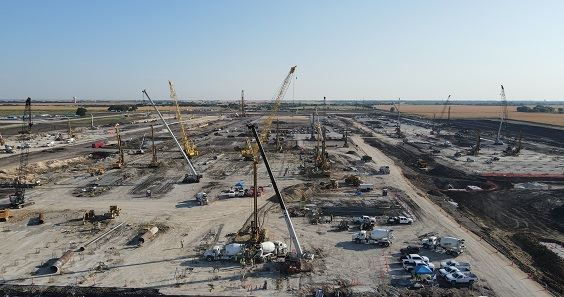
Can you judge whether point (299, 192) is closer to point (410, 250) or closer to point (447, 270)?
point (410, 250)

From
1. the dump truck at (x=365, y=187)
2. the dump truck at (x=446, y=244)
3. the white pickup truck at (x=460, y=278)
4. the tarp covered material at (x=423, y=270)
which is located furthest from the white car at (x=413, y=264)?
the dump truck at (x=365, y=187)

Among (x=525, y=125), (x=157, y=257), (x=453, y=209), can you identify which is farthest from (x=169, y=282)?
(x=525, y=125)

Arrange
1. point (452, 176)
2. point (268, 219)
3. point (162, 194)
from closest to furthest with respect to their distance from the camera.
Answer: point (268, 219), point (162, 194), point (452, 176)

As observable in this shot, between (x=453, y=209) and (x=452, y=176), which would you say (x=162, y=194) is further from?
(x=452, y=176)

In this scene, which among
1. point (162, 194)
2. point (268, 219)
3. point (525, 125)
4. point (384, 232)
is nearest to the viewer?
point (384, 232)

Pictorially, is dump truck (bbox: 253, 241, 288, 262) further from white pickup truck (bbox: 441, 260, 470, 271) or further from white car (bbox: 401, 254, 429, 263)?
white pickup truck (bbox: 441, 260, 470, 271)

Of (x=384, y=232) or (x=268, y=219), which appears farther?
(x=268, y=219)
